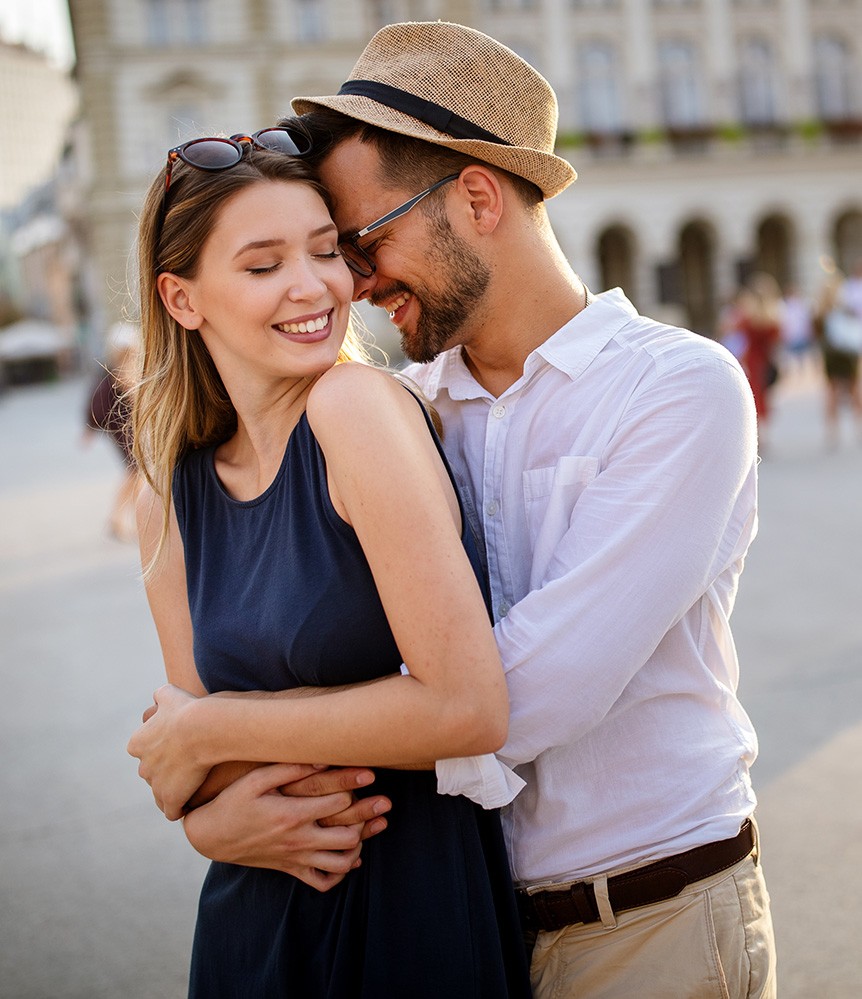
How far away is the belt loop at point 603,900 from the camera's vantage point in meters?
1.62

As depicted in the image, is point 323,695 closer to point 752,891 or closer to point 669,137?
point 752,891

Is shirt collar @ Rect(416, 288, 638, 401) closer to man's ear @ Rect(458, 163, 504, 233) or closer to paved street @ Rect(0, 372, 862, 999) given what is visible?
man's ear @ Rect(458, 163, 504, 233)

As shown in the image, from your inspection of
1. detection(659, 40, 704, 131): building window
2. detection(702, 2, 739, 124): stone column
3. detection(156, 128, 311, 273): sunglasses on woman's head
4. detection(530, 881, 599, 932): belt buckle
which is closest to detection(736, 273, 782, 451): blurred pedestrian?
detection(156, 128, 311, 273): sunglasses on woman's head

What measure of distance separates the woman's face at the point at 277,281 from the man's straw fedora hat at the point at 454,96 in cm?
19

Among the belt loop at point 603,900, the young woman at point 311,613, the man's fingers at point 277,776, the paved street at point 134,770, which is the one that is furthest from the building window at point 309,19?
the belt loop at point 603,900

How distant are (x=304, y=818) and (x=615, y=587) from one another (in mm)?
544

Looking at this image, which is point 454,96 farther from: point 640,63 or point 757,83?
point 757,83

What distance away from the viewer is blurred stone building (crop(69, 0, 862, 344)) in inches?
1180

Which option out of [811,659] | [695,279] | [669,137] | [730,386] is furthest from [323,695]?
[695,279]

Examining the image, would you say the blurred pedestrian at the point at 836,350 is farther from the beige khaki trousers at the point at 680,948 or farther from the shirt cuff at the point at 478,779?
the shirt cuff at the point at 478,779

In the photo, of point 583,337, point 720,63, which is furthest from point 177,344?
point 720,63

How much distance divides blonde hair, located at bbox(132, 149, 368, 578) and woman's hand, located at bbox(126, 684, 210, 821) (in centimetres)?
28

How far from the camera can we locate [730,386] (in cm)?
157

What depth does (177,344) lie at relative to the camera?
75.1 inches
